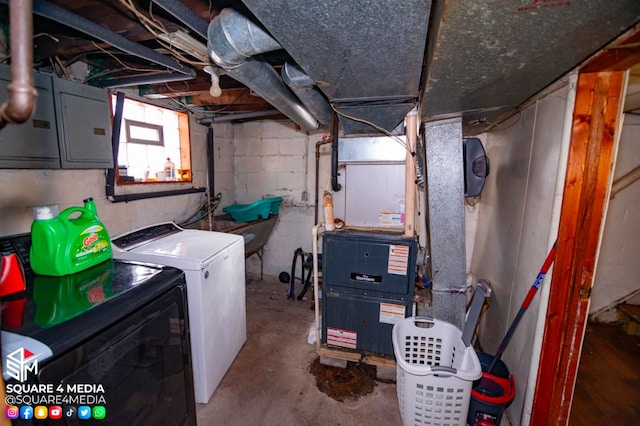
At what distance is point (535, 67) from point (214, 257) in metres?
1.92

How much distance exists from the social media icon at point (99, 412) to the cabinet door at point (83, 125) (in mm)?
1544

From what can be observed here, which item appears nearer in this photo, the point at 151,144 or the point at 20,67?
the point at 20,67

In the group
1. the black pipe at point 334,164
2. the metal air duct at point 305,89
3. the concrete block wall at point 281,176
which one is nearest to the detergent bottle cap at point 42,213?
the metal air duct at point 305,89

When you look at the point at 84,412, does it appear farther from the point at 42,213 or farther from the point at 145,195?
the point at 145,195

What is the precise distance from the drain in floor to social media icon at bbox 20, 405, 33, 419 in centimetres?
157

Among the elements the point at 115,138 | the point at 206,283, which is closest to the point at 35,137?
the point at 115,138

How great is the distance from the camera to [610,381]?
6.32 feet

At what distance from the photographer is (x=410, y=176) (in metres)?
1.93

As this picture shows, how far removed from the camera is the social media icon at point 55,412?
2.51ft

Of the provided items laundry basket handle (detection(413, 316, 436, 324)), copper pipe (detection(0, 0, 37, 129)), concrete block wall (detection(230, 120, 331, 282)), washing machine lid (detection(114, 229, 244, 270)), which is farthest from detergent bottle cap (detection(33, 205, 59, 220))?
concrete block wall (detection(230, 120, 331, 282))

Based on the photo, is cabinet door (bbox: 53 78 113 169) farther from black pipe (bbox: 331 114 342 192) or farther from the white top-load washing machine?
black pipe (bbox: 331 114 342 192)

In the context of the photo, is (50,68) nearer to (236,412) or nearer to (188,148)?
(188,148)

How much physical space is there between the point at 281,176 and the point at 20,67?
307 centimetres

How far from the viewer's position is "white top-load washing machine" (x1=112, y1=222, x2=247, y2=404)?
62.9 inches
